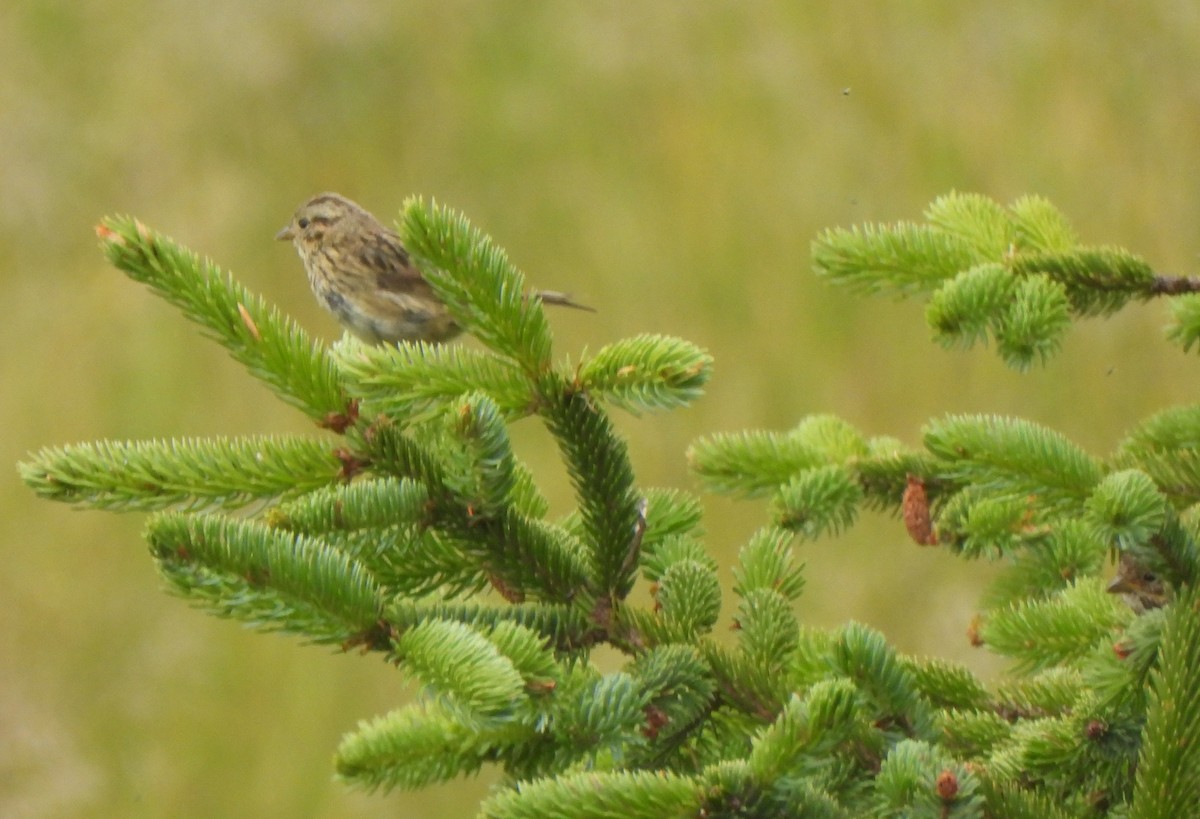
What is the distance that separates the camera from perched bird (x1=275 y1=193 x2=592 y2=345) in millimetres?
3662

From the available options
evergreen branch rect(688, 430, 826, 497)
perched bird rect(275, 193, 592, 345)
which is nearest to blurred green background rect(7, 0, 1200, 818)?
perched bird rect(275, 193, 592, 345)

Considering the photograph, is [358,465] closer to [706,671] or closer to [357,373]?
[357,373]

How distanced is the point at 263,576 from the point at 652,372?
0.41 meters

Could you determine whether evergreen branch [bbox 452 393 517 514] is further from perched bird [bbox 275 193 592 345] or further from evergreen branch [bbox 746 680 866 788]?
perched bird [bbox 275 193 592 345]

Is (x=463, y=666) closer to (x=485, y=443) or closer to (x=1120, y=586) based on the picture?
(x=485, y=443)

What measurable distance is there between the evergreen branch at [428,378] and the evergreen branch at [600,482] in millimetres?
42

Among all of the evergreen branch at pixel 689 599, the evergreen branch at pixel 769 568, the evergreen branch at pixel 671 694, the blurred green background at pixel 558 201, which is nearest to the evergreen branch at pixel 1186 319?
the evergreen branch at pixel 769 568

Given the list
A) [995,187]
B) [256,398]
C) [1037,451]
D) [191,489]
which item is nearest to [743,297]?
[995,187]

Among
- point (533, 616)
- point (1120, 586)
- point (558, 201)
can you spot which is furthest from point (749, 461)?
point (558, 201)

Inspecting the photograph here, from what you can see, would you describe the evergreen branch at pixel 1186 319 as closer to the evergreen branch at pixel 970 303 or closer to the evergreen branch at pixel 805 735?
the evergreen branch at pixel 970 303

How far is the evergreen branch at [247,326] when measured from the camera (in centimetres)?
131

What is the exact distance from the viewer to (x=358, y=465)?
53.9 inches

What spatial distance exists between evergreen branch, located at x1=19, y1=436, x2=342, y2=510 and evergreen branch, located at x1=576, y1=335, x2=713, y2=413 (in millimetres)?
291

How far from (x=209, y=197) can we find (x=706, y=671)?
21.6 ft
